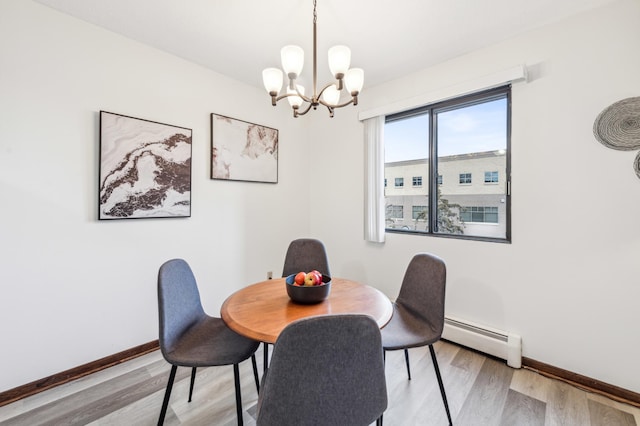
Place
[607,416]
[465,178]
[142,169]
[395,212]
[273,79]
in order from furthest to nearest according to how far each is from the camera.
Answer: [395,212]
[465,178]
[142,169]
[607,416]
[273,79]

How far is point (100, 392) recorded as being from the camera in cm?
185

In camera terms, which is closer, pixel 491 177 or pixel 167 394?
pixel 167 394

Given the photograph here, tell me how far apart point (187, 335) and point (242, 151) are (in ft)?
6.03

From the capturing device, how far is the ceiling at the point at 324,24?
5.96 feet

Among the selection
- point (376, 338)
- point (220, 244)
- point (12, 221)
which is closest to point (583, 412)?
point (376, 338)

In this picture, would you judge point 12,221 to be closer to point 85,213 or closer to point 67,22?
point 85,213

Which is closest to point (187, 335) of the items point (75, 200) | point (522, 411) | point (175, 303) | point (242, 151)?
point (175, 303)

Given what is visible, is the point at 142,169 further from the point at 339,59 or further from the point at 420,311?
the point at 420,311

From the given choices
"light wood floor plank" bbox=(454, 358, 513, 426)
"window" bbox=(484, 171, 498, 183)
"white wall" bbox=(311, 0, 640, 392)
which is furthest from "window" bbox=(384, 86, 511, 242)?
"light wood floor plank" bbox=(454, 358, 513, 426)

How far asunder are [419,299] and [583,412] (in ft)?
3.63

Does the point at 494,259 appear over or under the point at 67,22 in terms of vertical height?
under

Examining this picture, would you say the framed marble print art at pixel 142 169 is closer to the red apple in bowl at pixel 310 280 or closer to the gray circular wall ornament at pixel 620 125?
the red apple in bowl at pixel 310 280

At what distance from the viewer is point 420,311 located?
5.94 feet

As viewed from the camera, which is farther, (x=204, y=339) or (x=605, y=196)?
(x=605, y=196)
